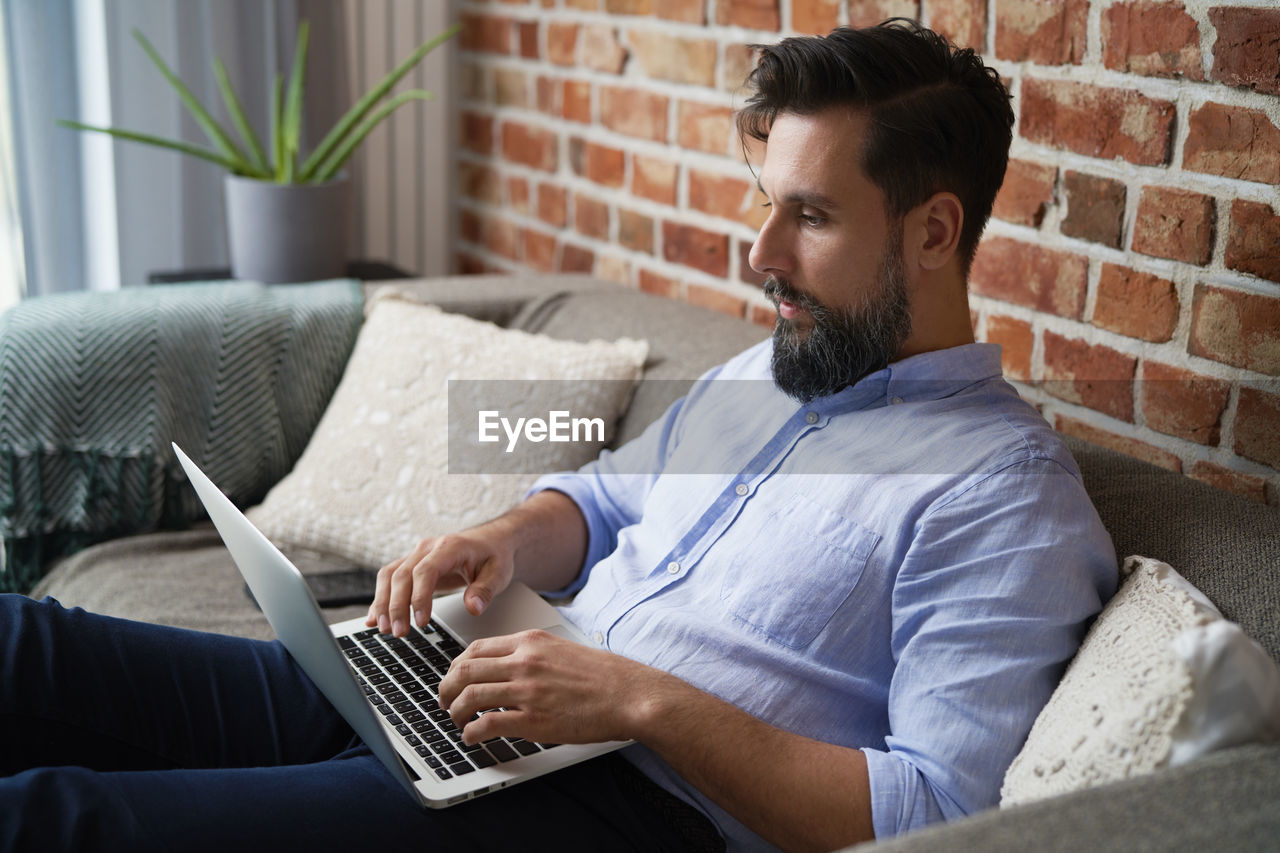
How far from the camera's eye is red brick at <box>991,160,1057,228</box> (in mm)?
1466

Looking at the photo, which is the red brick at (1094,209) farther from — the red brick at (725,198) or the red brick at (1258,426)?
the red brick at (725,198)

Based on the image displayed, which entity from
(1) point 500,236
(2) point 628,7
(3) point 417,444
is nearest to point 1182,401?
(3) point 417,444

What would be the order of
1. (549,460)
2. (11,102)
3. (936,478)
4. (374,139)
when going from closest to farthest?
(936,478), (549,460), (11,102), (374,139)

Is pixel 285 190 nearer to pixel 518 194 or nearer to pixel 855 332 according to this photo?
pixel 518 194

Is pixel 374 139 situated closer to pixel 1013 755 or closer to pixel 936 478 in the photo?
pixel 936 478

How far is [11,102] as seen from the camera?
241cm

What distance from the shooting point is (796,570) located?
1.13 m

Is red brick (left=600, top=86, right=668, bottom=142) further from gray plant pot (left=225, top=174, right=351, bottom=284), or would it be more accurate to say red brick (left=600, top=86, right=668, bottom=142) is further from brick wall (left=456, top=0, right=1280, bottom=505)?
gray plant pot (left=225, top=174, right=351, bottom=284)

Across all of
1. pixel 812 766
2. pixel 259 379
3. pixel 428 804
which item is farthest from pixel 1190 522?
pixel 259 379

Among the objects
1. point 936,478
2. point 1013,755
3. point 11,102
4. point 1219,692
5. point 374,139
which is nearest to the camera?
point 1219,692

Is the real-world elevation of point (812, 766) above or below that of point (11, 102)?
below

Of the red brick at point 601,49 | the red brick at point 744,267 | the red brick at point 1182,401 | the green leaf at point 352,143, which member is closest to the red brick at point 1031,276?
the red brick at point 1182,401

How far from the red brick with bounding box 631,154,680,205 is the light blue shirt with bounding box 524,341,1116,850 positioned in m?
0.84

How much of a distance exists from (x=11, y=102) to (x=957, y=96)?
2.01 m
